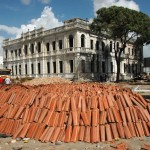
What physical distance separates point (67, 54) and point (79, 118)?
3709cm

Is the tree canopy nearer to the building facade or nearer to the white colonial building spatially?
the white colonial building

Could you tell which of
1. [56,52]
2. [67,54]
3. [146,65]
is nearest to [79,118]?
[67,54]

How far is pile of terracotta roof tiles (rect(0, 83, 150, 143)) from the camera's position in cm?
752

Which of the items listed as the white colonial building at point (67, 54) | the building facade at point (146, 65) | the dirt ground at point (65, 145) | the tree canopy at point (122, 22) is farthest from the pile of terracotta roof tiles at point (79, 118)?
the building facade at point (146, 65)

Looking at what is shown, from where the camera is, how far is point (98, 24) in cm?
3919

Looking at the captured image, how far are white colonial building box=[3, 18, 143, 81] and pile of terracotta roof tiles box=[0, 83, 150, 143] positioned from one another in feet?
113

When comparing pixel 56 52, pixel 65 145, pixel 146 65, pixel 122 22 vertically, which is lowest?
pixel 65 145

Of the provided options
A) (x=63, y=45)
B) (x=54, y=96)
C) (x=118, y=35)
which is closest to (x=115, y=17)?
(x=118, y=35)

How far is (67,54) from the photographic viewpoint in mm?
44500

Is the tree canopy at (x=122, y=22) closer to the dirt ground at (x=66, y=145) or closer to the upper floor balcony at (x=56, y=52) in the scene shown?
the upper floor balcony at (x=56, y=52)

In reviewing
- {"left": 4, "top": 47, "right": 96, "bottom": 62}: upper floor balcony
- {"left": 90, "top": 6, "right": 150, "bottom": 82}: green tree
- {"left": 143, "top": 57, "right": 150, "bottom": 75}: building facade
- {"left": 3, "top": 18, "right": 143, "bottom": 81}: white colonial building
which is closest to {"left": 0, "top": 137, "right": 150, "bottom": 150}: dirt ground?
{"left": 90, "top": 6, "right": 150, "bottom": 82}: green tree

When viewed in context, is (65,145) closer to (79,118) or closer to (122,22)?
(79,118)

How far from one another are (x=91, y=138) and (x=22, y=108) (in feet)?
8.27

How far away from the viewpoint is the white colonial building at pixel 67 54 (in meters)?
43.3
